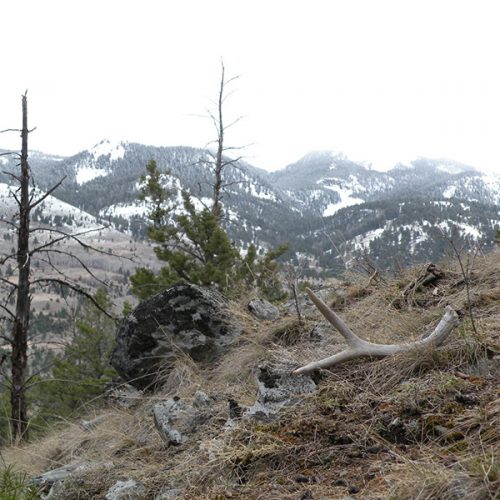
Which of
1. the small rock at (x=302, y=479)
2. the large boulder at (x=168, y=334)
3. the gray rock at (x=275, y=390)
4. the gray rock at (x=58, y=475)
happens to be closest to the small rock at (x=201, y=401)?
the gray rock at (x=275, y=390)

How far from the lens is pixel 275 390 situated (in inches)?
114

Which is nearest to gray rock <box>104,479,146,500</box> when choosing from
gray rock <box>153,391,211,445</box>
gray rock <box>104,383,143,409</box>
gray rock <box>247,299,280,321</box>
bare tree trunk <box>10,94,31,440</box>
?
gray rock <box>153,391,211,445</box>

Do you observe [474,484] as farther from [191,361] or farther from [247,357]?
[191,361]

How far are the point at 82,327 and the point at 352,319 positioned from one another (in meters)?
15.2

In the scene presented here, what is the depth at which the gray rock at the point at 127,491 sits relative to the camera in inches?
98.7

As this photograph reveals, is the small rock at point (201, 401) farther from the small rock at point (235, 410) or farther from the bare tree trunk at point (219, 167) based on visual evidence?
the bare tree trunk at point (219, 167)

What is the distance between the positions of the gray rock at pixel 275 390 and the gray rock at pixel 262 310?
2219 mm

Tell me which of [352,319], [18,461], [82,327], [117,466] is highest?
[352,319]

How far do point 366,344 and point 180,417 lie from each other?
1.34 meters

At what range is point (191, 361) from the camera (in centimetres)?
488

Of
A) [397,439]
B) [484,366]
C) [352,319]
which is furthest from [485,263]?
[397,439]

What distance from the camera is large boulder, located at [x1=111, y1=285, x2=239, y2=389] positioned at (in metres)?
5.05

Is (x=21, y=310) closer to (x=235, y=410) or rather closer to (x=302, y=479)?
(x=235, y=410)

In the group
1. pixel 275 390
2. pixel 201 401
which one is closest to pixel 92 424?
pixel 201 401
